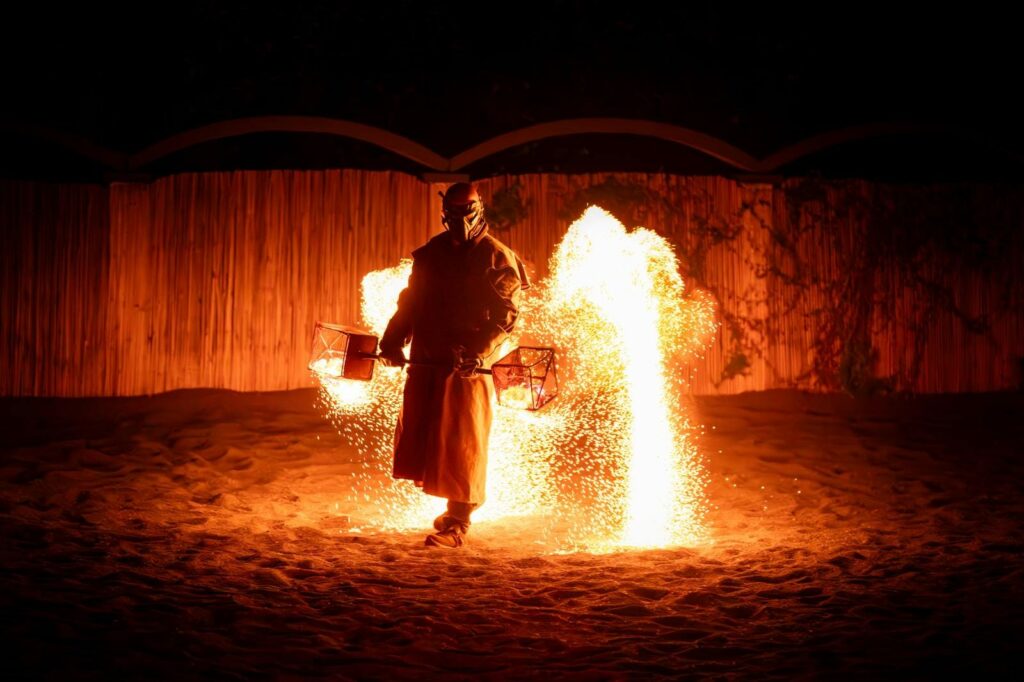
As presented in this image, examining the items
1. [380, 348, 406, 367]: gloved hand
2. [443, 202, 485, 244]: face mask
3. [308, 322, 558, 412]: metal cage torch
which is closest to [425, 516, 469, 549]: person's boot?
[308, 322, 558, 412]: metal cage torch

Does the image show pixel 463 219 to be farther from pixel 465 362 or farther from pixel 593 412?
A: pixel 593 412

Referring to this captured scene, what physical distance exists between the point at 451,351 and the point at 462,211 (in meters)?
0.80

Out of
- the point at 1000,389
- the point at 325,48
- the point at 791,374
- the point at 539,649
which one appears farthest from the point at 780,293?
the point at 325,48

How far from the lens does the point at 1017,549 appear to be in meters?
5.98

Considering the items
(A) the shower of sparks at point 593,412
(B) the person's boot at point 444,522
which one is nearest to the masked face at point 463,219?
(A) the shower of sparks at point 593,412

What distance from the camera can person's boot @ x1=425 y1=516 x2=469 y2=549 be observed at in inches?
247

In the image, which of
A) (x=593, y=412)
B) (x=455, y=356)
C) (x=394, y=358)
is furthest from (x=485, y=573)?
(x=593, y=412)

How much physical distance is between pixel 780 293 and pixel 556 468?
3.31 m

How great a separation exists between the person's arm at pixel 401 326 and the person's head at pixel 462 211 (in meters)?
0.35

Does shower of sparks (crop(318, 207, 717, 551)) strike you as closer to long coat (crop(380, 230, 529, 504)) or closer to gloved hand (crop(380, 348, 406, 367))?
gloved hand (crop(380, 348, 406, 367))

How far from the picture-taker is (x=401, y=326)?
21.6 ft

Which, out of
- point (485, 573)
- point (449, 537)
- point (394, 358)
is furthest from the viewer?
point (394, 358)

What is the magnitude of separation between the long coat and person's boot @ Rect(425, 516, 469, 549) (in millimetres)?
177

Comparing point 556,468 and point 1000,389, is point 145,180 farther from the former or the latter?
point 1000,389
